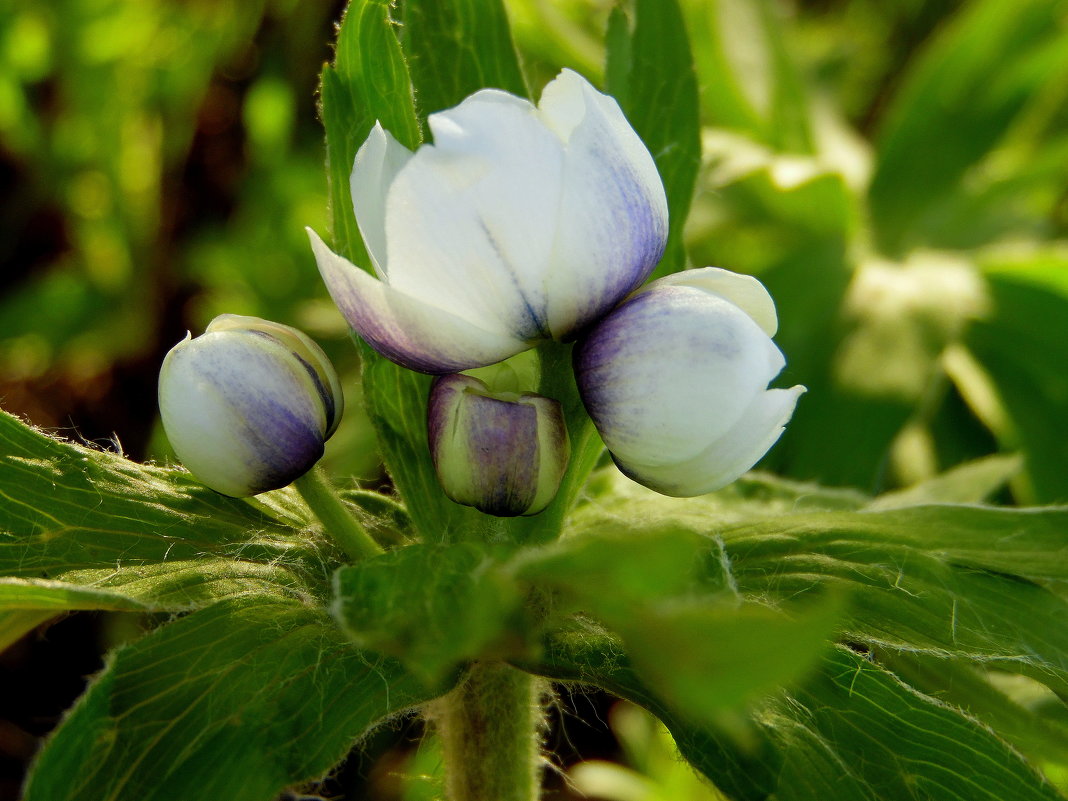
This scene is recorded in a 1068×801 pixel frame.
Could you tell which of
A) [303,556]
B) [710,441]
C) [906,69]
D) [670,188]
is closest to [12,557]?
[303,556]

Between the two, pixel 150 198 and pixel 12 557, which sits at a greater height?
pixel 12 557

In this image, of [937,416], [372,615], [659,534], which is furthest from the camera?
[937,416]

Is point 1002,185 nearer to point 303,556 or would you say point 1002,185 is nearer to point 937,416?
point 937,416

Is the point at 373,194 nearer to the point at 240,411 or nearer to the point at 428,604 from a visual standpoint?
the point at 240,411

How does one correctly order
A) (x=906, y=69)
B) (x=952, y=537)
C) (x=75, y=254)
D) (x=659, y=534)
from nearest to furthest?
1. (x=659, y=534)
2. (x=952, y=537)
3. (x=75, y=254)
4. (x=906, y=69)

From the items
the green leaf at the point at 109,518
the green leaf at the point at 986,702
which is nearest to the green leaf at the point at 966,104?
the green leaf at the point at 986,702

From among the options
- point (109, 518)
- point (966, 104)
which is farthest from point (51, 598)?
point (966, 104)
